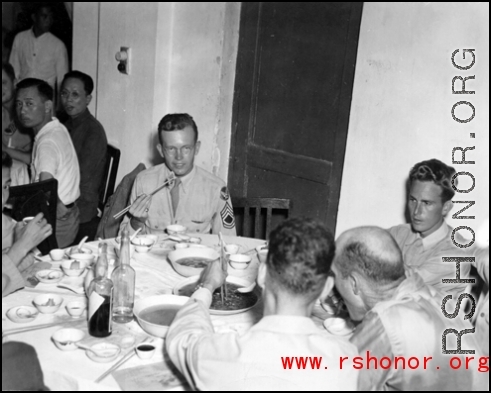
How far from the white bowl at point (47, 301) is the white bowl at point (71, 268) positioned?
25 cm

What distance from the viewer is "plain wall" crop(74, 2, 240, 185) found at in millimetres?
4766

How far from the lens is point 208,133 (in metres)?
4.93

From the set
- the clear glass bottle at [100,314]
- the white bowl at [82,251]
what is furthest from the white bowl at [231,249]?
the clear glass bottle at [100,314]

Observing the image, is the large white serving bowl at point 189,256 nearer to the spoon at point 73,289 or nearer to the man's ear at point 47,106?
the spoon at point 73,289

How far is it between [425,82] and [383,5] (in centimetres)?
59

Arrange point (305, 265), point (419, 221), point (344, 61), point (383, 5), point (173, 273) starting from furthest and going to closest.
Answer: point (344, 61) < point (383, 5) < point (419, 221) < point (173, 273) < point (305, 265)

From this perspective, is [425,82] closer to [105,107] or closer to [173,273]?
[173,273]

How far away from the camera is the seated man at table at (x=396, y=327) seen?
1784 millimetres

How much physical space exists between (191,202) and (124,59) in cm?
201

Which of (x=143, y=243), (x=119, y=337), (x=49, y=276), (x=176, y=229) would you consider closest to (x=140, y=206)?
(x=176, y=229)

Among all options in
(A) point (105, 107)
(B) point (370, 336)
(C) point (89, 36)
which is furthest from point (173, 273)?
(C) point (89, 36)

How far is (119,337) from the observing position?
2.06 metres

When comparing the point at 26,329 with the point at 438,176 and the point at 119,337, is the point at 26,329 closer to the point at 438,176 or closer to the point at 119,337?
the point at 119,337

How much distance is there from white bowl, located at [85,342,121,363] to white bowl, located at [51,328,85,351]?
0.22ft
